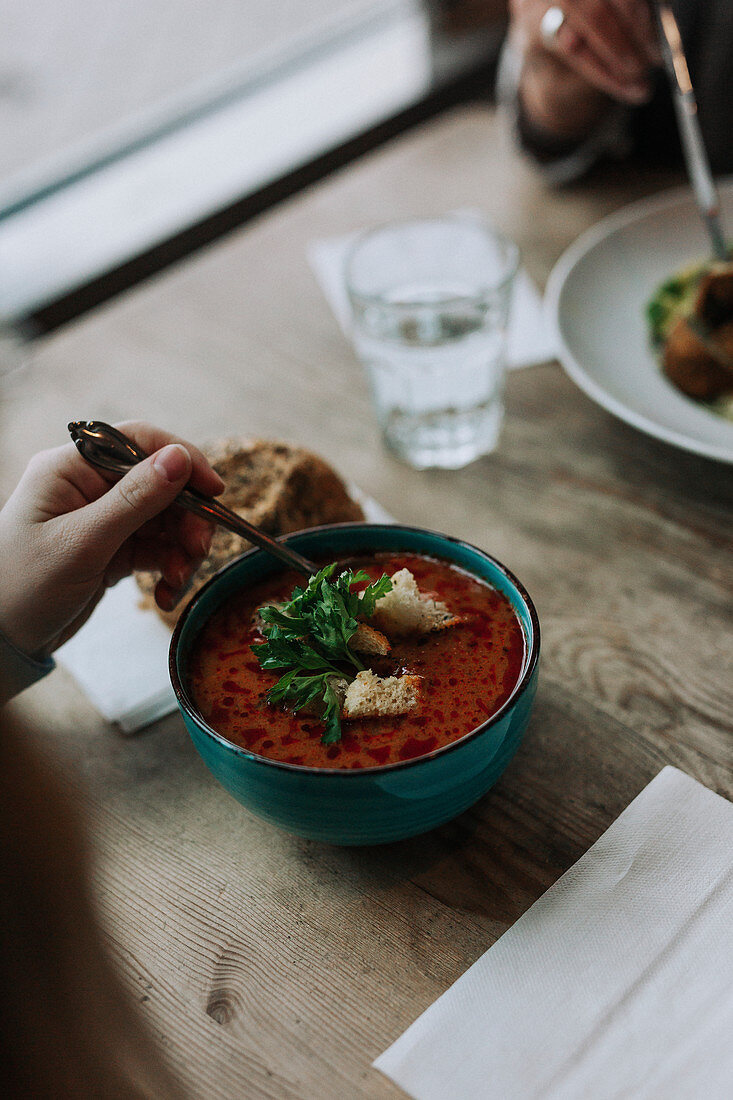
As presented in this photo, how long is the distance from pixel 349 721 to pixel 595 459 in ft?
2.15

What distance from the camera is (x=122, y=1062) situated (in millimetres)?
665

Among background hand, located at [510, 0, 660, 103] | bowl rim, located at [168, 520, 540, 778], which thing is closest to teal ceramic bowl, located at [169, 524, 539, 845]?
bowl rim, located at [168, 520, 540, 778]

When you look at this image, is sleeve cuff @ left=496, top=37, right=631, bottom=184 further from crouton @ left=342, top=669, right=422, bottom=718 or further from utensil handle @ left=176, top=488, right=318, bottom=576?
crouton @ left=342, top=669, right=422, bottom=718

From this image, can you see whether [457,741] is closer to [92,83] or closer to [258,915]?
[258,915]

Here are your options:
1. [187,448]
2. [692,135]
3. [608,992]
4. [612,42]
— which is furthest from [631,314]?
[608,992]

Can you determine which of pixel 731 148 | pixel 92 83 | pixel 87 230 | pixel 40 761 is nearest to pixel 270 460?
pixel 40 761

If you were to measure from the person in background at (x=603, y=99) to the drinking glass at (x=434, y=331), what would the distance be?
469mm

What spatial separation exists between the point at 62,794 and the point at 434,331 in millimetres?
729

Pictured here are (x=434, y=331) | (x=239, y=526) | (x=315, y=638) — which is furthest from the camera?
(x=434, y=331)

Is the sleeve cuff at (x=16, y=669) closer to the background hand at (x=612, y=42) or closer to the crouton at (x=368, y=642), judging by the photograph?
the crouton at (x=368, y=642)

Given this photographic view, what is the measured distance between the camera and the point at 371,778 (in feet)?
2.08

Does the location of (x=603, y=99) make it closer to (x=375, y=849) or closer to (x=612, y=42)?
(x=612, y=42)

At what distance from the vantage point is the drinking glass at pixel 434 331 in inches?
46.6

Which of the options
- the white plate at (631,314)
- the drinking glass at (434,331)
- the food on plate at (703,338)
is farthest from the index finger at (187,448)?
the food on plate at (703,338)
